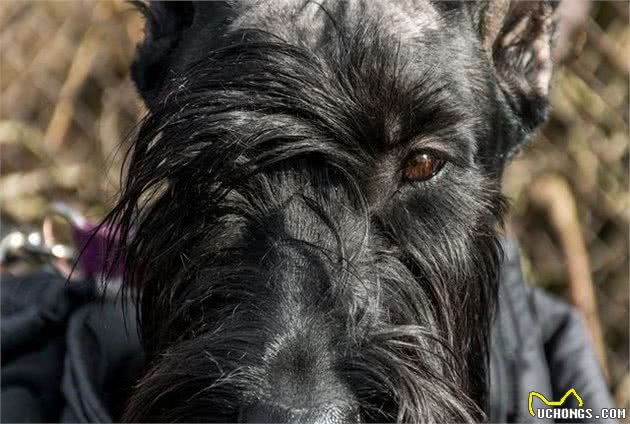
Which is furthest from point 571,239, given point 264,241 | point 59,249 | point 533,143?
point 264,241

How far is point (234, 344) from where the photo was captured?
5.44 ft

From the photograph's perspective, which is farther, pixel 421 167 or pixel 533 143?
pixel 533 143

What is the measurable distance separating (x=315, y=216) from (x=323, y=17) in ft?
1.45

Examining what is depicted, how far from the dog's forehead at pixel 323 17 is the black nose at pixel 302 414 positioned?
77cm

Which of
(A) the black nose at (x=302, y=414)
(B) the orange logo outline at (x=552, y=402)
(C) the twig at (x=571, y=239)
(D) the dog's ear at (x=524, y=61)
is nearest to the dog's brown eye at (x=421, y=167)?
(D) the dog's ear at (x=524, y=61)

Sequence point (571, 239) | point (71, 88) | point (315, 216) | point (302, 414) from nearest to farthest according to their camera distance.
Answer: point (302, 414) → point (315, 216) → point (571, 239) → point (71, 88)

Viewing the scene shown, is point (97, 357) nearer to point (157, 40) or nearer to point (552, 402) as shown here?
point (157, 40)

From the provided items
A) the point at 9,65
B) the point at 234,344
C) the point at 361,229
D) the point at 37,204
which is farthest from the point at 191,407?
the point at 9,65

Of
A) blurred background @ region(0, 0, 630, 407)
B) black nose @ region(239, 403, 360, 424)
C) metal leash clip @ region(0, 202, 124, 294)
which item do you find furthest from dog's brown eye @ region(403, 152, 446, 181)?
blurred background @ region(0, 0, 630, 407)

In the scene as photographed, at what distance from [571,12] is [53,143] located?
8.66ft

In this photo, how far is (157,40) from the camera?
2.34m

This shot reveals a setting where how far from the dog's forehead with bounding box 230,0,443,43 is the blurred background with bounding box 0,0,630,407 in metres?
1.74

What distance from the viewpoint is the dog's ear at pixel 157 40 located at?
7.57 feet

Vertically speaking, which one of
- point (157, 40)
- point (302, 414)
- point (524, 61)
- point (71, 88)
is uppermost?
point (157, 40)
